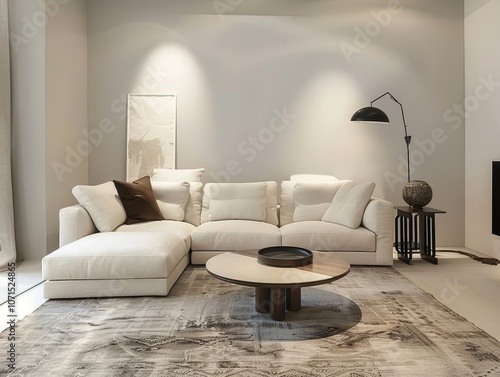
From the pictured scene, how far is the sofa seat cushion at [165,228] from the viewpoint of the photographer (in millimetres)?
3795

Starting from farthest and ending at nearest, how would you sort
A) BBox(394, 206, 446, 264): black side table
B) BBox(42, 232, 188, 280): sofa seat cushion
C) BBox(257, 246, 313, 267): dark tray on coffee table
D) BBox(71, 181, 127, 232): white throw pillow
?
1. BBox(394, 206, 446, 264): black side table
2. BBox(71, 181, 127, 232): white throw pillow
3. BBox(42, 232, 188, 280): sofa seat cushion
4. BBox(257, 246, 313, 267): dark tray on coffee table

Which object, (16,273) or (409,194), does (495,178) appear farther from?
(16,273)

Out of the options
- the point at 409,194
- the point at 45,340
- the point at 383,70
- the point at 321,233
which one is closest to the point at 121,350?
the point at 45,340

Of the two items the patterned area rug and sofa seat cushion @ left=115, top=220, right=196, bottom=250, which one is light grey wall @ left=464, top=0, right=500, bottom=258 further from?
sofa seat cushion @ left=115, top=220, right=196, bottom=250

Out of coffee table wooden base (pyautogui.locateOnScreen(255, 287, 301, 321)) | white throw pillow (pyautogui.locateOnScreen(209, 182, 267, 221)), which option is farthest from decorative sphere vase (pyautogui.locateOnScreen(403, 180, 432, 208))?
coffee table wooden base (pyautogui.locateOnScreen(255, 287, 301, 321))

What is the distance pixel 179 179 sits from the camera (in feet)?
15.1

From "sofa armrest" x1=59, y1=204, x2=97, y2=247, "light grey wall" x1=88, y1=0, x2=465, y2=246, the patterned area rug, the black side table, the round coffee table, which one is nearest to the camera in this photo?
the patterned area rug

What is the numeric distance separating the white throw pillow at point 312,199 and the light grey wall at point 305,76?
0.60 metres

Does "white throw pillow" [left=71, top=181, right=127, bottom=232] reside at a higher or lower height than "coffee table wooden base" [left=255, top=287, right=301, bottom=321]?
higher

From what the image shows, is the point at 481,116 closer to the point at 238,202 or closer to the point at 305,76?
the point at 305,76

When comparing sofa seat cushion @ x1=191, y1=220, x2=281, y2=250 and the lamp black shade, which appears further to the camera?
the lamp black shade

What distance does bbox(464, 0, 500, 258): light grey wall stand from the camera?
4348 millimetres

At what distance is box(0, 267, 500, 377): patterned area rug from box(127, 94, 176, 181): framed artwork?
2.24 m

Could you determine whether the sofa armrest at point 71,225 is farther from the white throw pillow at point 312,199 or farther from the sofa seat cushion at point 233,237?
the white throw pillow at point 312,199
